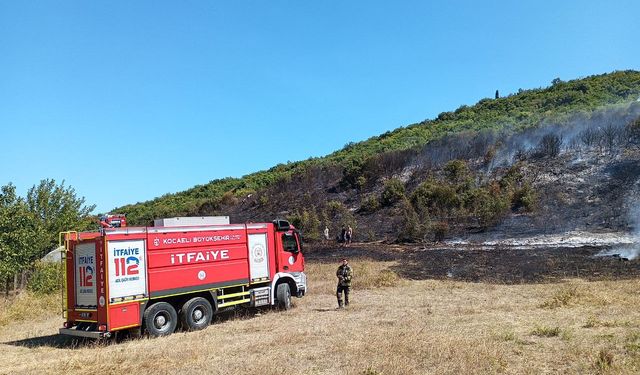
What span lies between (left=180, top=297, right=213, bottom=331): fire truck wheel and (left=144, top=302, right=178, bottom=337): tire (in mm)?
255

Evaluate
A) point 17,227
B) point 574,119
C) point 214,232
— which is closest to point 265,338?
point 214,232

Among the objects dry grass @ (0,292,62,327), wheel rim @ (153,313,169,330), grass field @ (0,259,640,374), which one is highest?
dry grass @ (0,292,62,327)

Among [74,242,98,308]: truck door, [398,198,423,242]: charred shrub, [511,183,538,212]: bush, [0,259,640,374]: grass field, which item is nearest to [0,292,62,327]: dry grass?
[0,259,640,374]: grass field

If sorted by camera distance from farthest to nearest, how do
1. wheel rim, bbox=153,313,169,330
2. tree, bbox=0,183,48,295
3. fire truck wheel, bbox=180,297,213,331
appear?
tree, bbox=0,183,48,295
fire truck wheel, bbox=180,297,213,331
wheel rim, bbox=153,313,169,330

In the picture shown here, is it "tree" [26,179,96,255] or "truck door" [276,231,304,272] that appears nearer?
"truck door" [276,231,304,272]

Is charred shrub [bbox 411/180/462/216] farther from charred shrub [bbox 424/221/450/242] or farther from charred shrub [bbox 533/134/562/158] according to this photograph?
charred shrub [bbox 533/134/562/158]

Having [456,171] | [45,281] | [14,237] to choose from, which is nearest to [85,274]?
[14,237]

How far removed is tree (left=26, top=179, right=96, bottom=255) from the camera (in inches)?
1110

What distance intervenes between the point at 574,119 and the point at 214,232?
37943 millimetres

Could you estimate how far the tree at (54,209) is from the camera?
28188 millimetres

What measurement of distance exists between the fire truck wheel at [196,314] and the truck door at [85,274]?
227 centimetres

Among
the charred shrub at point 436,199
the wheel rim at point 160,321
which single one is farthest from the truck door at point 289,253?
the charred shrub at point 436,199

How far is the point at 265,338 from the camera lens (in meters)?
12.0

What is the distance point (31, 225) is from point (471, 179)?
1164 inches
